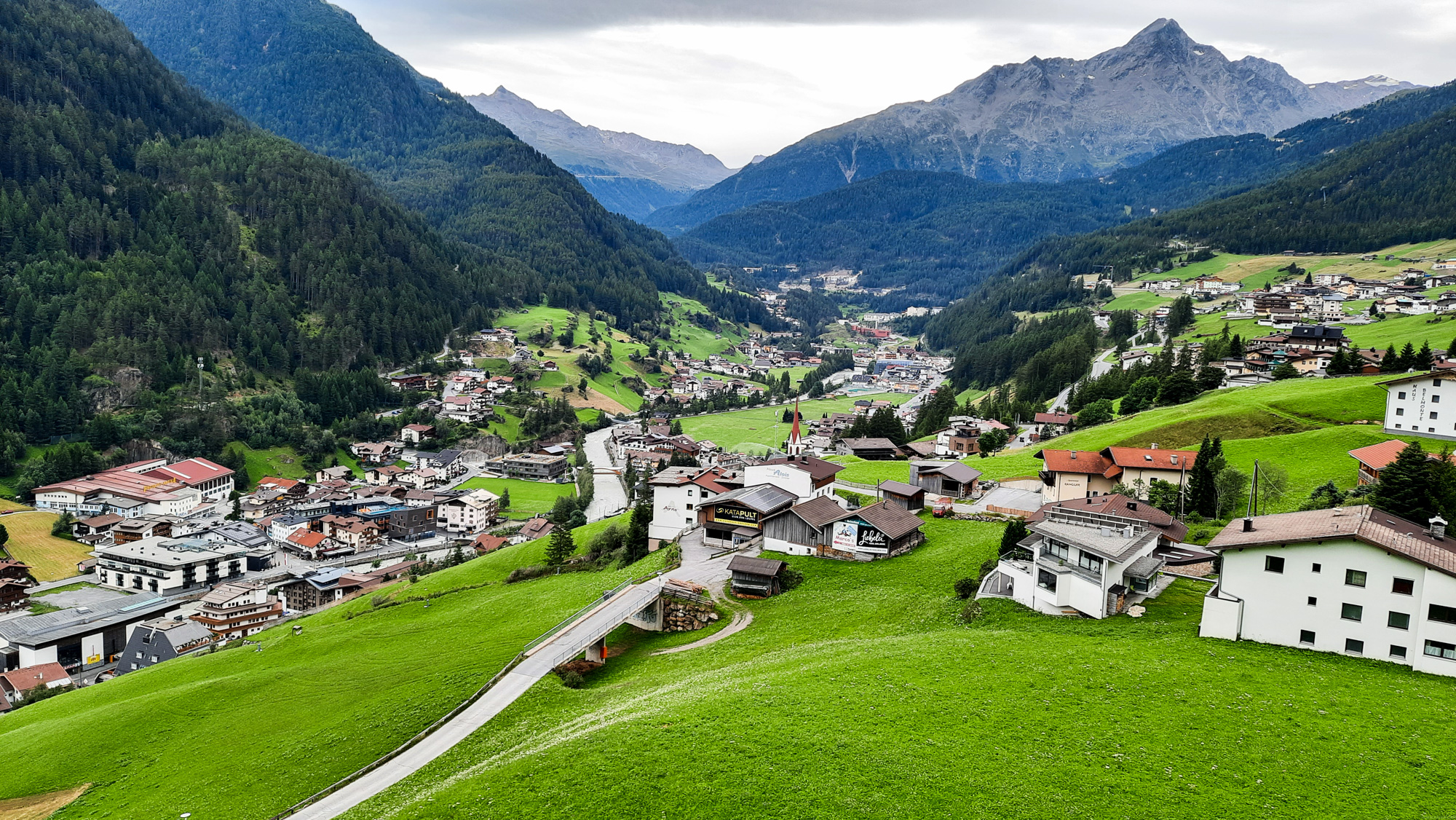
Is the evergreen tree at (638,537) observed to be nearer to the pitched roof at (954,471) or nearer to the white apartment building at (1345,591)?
the pitched roof at (954,471)

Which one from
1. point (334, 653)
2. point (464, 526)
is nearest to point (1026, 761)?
point (334, 653)

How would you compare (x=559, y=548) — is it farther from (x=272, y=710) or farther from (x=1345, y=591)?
(x=1345, y=591)

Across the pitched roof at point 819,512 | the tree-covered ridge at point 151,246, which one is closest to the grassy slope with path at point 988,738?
the pitched roof at point 819,512

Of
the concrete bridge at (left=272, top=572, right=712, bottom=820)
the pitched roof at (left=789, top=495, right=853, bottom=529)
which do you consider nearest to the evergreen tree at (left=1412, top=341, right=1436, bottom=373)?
the pitched roof at (left=789, top=495, right=853, bottom=529)

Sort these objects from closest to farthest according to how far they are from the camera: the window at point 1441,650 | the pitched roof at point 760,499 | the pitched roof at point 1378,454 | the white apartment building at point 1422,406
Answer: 1. the window at point 1441,650
2. the pitched roof at point 1378,454
3. the pitched roof at point 760,499
4. the white apartment building at point 1422,406

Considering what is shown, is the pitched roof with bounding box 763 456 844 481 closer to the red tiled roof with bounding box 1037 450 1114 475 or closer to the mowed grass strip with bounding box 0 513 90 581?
the red tiled roof with bounding box 1037 450 1114 475

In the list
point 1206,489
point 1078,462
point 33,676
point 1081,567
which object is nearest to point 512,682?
point 1081,567

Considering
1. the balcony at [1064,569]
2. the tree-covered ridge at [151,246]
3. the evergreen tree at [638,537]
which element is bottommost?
the evergreen tree at [638,537]

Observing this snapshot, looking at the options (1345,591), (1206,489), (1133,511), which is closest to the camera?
(1345,591)

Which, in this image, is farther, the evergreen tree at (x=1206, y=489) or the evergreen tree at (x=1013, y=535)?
the evergreen tree at (x=1206, y=489)
